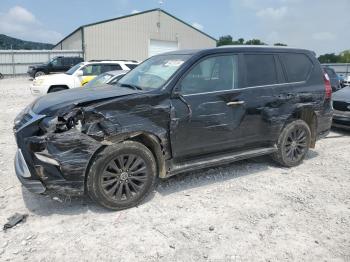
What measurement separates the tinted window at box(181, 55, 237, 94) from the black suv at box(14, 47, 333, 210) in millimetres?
15

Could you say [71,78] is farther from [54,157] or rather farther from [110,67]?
[54,157]

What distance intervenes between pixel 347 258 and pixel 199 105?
2.31 metres

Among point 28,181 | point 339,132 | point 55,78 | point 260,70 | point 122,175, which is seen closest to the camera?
point 28,181

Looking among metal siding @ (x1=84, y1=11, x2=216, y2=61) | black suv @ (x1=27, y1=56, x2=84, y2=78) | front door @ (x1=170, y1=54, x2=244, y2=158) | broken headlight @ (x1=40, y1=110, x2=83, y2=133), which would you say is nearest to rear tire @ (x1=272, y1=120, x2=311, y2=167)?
front door @ (x1=170, y1=54, x2=244, y2=158)

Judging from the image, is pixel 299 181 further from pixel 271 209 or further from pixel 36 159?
pixel 36 159

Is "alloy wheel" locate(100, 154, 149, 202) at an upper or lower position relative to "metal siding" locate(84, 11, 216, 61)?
lower

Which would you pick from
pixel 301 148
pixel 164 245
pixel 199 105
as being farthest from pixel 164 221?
pixel 301 148

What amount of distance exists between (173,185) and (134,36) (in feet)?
96.2

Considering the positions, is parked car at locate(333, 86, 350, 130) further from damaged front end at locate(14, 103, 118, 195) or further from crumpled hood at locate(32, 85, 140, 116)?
damaged front end at locate(14, 103, 118, 195)

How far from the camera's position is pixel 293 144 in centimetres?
545

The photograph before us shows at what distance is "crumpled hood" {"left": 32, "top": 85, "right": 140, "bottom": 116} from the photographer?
3.71m

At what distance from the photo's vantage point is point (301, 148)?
5.55 meters

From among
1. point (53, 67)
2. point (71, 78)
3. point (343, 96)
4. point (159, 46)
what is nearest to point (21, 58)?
point (53, 67)

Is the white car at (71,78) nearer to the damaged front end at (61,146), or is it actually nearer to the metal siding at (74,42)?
the damaged front end at (61,146)
